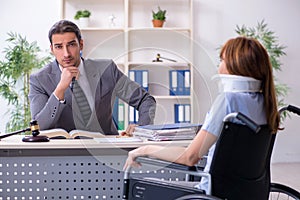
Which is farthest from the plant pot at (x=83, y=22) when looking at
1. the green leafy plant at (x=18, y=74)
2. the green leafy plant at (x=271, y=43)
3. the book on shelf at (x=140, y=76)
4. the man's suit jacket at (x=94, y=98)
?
the man's suit jacket at (x=94, y=98)

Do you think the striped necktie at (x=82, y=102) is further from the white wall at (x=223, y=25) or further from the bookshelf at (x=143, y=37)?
the white wall at (x=223, y=25)

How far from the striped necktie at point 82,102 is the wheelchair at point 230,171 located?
84 cm

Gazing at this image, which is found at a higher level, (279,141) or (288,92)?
(288,92)

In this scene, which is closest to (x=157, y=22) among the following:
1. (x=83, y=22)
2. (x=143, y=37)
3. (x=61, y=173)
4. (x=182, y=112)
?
(x=143, y=37)

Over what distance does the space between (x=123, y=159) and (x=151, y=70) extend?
9.57 ft

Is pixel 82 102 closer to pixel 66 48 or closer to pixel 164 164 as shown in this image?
pixel 66 48

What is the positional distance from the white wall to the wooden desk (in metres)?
2.88

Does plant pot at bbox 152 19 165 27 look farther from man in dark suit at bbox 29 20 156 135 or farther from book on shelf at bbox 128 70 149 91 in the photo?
man in dark suit at bbox 29 20 156 135

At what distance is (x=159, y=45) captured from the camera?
17.9 ft

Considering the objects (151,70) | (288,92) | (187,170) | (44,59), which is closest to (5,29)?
(44,59)

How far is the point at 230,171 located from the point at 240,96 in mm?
287

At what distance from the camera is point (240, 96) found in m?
1.88

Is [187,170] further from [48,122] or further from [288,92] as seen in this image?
[288,92]

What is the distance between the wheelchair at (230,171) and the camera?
5.84 feet
